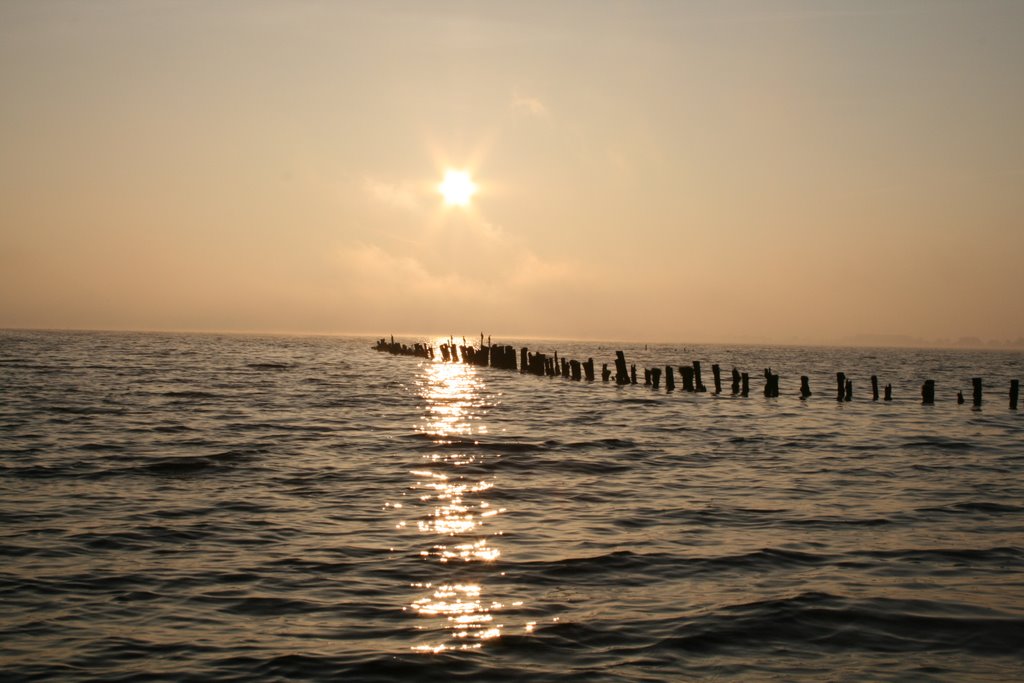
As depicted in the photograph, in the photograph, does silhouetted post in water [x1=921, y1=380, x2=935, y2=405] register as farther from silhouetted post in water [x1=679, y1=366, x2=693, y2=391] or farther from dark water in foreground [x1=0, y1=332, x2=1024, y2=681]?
dark water in foreground [x1=0, y1=332, x2=1024, y2=681]

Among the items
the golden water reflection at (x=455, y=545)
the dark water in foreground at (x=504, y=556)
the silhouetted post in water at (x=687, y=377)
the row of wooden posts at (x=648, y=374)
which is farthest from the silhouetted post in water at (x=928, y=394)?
Answer: the golden water reflection at (x=455, y=545)

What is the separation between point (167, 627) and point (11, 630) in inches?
44.6

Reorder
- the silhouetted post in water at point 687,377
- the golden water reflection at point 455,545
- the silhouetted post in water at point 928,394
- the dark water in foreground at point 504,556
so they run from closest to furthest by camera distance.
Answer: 1. the dark water in foreground at point 504,556
2. the golden water reflection at point 455,545
3. the silhouetted post in water at point 928,394
4. the silhouetted post in water at point 687,377

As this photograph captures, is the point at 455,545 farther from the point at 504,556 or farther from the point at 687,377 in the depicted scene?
the point at 687,377

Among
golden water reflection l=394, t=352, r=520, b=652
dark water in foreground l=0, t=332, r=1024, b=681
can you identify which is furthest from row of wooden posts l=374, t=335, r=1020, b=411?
golden water reflection l=394, t=352, r=520, b=652

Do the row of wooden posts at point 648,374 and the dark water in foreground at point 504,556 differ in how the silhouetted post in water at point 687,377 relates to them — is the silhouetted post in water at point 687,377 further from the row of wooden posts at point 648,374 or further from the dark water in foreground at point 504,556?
the dark water in foreground at point 504,556

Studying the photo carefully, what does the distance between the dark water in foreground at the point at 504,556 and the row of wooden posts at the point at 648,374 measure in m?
12.8

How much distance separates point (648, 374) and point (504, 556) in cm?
3400

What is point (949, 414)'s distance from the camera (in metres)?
29.9

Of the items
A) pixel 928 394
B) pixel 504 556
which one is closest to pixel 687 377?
pixel 928 394

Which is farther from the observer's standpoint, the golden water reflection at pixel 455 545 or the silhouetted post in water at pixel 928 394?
the silhouetted post in water at pixel 928 394

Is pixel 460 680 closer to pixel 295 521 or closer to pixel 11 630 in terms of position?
pixel 11 630

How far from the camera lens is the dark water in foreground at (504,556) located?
6.67m

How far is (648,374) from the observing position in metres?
43.1
